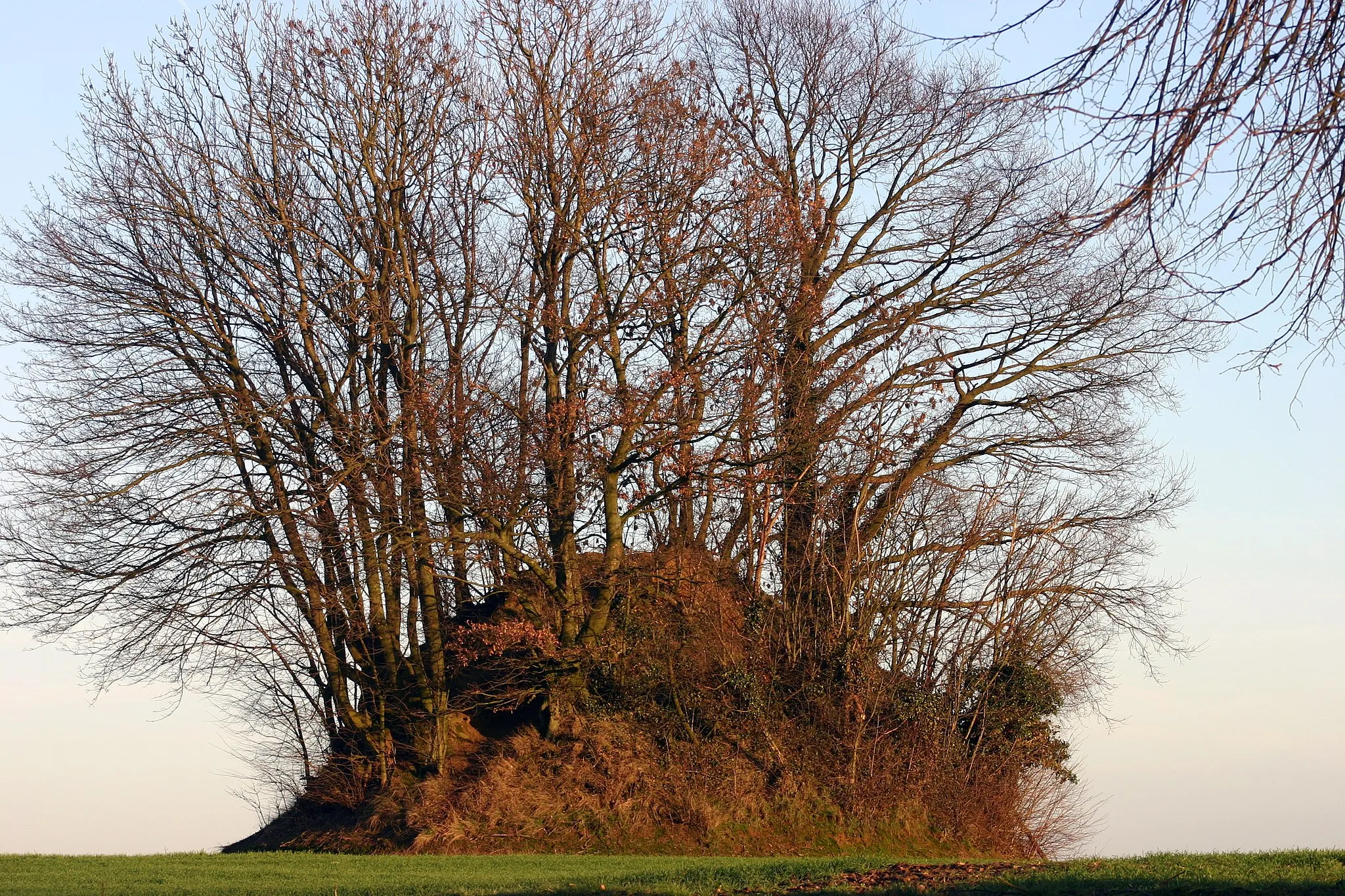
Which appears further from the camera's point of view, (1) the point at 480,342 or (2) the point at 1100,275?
(2) the point at 1100,275

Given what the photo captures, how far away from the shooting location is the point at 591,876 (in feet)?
41.1

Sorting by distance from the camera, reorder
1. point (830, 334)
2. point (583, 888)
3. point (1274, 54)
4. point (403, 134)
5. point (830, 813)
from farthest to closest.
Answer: point (830, 334) → point (403, 134) → point (830, 813) → point (583, 888) → point (1274, 54)

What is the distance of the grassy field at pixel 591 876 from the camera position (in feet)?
30.2

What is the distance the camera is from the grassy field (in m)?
9.20

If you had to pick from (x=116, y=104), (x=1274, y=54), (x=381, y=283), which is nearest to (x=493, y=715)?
(x=381, y=283)

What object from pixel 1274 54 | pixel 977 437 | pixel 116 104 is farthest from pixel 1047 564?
pixel 116 104

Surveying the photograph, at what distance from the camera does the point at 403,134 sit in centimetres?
1941

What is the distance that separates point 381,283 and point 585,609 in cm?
614

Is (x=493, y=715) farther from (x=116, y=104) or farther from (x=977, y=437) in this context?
(x=116, y=104)

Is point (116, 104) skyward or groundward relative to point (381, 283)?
skyward

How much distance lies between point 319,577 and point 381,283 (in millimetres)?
4738

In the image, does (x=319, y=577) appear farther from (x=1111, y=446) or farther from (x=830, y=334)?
(x=1111, y=446)

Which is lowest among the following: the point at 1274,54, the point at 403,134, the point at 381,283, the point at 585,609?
the point at 585,609

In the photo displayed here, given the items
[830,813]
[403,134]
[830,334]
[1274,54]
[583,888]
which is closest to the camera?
[1274,54]
